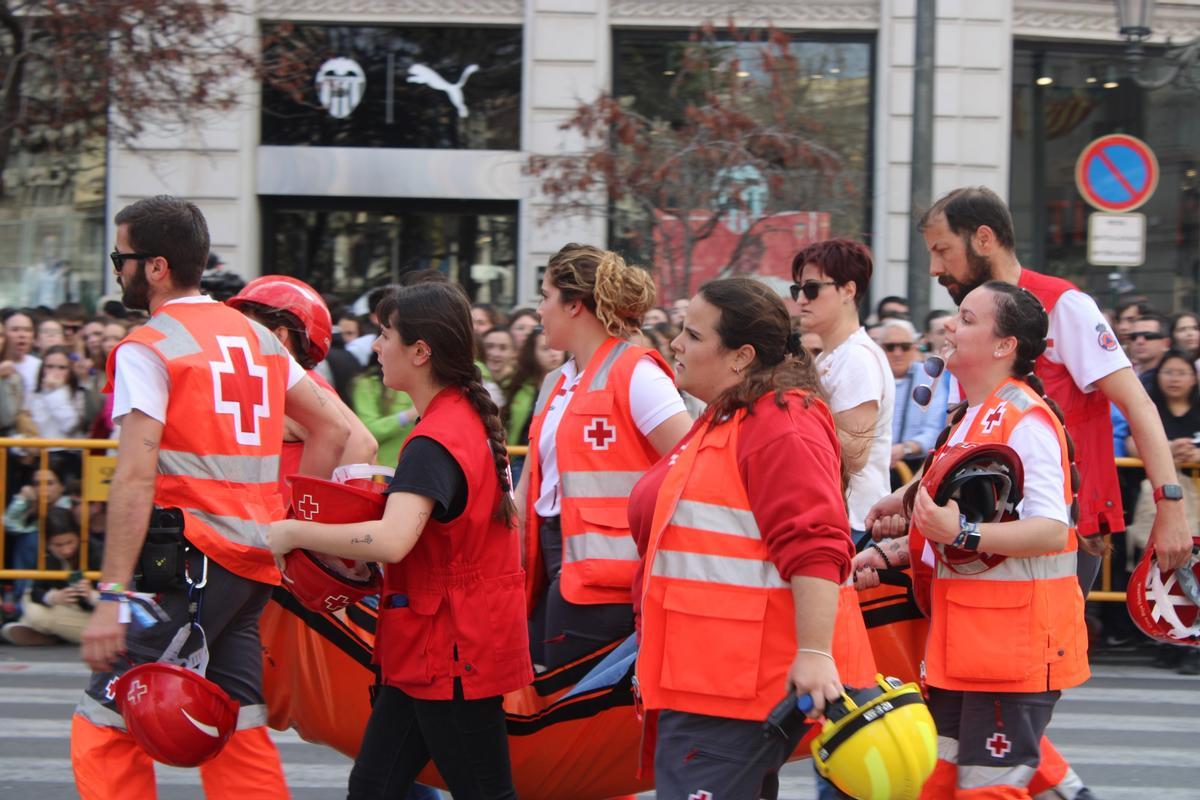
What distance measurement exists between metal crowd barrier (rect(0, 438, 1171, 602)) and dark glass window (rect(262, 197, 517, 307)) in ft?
21.1

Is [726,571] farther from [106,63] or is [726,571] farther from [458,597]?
[106,63]

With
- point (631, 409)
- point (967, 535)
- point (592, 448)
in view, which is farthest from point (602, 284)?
Result: point (967, 535)

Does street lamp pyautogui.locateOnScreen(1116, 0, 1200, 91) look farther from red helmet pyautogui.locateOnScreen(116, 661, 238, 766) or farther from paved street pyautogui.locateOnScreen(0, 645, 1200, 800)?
red helmet pyautogui.locateOnScreen(116, 661, 238, 766)

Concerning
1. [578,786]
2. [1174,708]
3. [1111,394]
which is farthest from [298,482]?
[1174,708]

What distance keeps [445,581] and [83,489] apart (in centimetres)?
589

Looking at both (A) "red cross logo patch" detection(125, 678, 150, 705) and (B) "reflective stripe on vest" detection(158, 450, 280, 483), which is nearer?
(A) "red cross logo patch" detection(125, 678, 150, 705)

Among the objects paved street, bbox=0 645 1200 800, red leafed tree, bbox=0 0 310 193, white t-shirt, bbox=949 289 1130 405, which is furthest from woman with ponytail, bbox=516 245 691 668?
red leafed tree, bbox=0 0 310 193

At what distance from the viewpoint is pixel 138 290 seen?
4012mm

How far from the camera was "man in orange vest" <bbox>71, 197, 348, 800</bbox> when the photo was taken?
3777 mm

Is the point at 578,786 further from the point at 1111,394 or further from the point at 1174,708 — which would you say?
the point at 1174,708

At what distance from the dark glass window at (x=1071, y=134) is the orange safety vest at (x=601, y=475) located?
11538 millimetres

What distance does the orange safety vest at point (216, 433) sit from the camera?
3.87 metres

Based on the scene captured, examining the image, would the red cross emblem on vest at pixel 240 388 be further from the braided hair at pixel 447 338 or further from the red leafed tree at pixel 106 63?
the red leafed tree at pixel 106 63

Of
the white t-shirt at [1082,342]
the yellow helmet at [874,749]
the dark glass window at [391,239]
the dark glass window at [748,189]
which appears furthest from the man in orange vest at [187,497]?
the dark glass window at [391,239]
